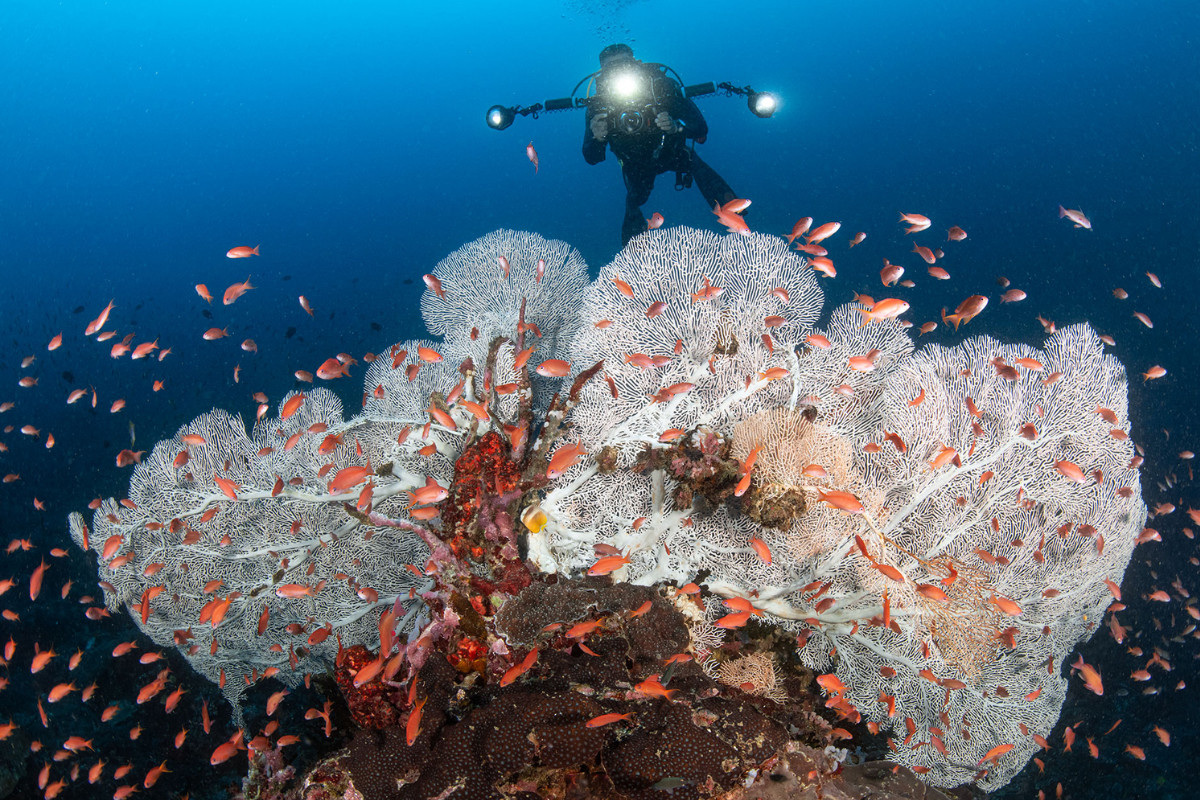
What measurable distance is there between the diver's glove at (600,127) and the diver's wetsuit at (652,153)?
0.32 feet

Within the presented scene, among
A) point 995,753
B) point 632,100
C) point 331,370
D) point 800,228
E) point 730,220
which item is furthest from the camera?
point 632,100

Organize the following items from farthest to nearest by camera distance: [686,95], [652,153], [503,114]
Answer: [652,153] < [686,95] < [503,114]

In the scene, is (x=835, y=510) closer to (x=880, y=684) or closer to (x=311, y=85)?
(x=880, y=684)

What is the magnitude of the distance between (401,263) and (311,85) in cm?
5670

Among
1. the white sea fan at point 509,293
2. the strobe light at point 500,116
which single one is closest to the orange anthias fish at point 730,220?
the white sea fan at point 509,293

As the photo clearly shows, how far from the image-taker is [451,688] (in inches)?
130

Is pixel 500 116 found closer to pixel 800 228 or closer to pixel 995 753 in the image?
pixel 800 228

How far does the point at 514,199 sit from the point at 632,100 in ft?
340

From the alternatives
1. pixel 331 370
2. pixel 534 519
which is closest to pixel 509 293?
pixel 331 370

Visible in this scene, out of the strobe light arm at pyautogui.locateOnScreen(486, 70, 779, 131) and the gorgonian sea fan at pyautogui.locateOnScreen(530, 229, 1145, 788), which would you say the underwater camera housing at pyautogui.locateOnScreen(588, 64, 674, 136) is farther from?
the gorgonian sea fan at pyautogui.locateOnScreen(530, 229, 1145, 788)

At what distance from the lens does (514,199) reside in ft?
345

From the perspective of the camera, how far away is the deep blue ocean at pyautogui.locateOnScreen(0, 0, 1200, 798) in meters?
13.2

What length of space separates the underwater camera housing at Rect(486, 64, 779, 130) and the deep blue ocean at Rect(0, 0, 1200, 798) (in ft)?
34.2

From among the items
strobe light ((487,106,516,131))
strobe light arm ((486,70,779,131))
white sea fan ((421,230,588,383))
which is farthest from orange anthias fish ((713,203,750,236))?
strobe light ((487,106,516,131))
